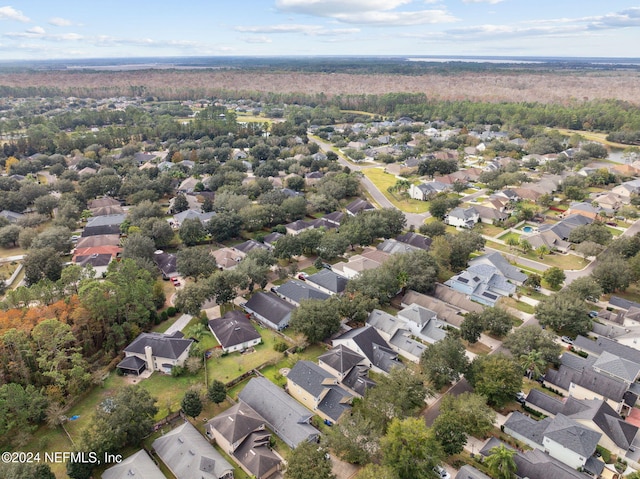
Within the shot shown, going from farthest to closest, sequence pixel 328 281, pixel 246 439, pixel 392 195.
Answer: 1. pixel 392 195
2. pixel 328 281
3. pixel 246 439

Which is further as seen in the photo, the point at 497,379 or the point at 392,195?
the point at 392,195

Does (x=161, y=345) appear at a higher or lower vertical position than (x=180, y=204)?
lower

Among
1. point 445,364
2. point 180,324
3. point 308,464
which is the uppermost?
point 445,364

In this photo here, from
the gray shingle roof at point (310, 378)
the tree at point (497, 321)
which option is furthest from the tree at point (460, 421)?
the tree at point (497, 321)

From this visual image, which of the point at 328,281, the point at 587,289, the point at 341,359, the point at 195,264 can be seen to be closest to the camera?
the point at 341,359

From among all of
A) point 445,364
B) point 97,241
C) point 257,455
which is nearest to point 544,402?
point 445,364

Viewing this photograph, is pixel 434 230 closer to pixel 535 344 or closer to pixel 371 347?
pixel 535 344
